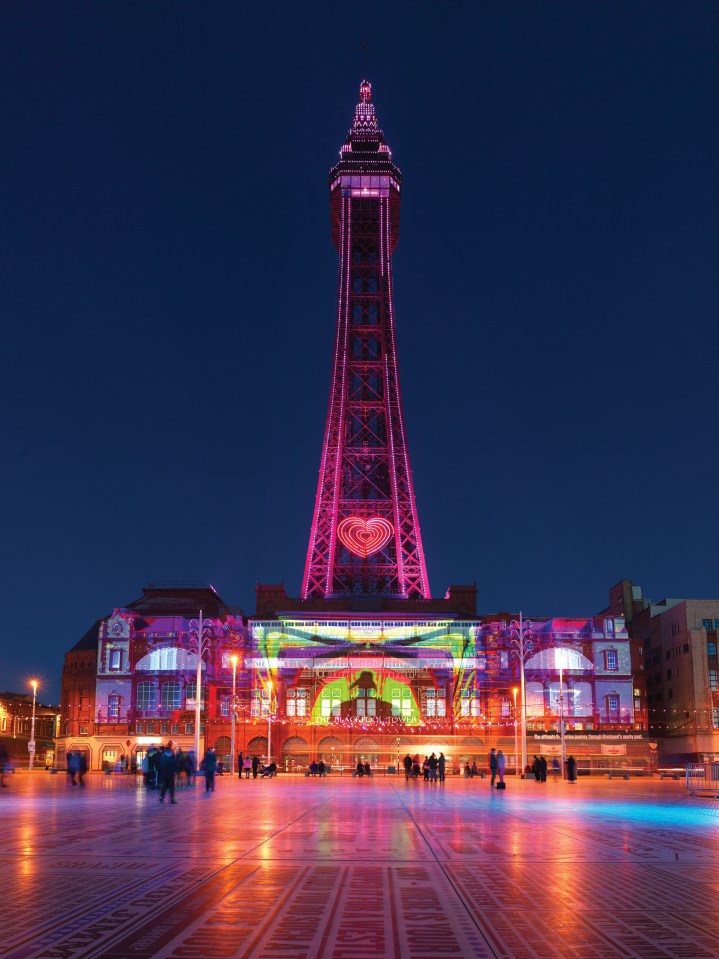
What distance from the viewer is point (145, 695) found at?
356ft

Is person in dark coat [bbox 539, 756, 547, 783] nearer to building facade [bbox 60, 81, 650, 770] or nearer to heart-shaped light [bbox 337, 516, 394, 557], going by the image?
building facade [bbox 60, 81, 650, 770]

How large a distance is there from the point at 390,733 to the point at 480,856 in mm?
86463

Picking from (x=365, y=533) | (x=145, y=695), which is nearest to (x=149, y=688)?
(x=145, y=695)

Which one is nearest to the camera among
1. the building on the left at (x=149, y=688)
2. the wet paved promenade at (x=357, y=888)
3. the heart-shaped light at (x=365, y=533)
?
the wet paved promenade at (x=357, y=888)

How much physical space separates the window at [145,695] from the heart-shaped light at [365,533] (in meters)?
26.4

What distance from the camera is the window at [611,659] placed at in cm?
10838

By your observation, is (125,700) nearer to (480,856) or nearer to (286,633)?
(286,633)

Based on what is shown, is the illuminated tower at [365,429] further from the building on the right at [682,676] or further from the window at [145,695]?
the building on the right at [682,676]

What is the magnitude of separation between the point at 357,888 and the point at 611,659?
101506mm

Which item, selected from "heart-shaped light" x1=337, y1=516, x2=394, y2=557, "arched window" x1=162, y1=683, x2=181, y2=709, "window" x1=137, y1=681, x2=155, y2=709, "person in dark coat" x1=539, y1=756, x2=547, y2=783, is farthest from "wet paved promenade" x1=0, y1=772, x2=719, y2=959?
"heart-shaped light" x1=337, y1=516, x2=394, y2=557

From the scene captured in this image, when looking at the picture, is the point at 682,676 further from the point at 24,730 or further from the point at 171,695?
the point at 24,730

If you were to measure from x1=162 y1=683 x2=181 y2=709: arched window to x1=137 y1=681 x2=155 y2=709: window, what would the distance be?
1187 mm

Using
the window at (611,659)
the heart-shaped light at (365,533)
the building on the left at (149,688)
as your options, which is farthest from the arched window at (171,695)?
the window at (611,659)

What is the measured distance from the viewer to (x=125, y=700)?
354 ft
